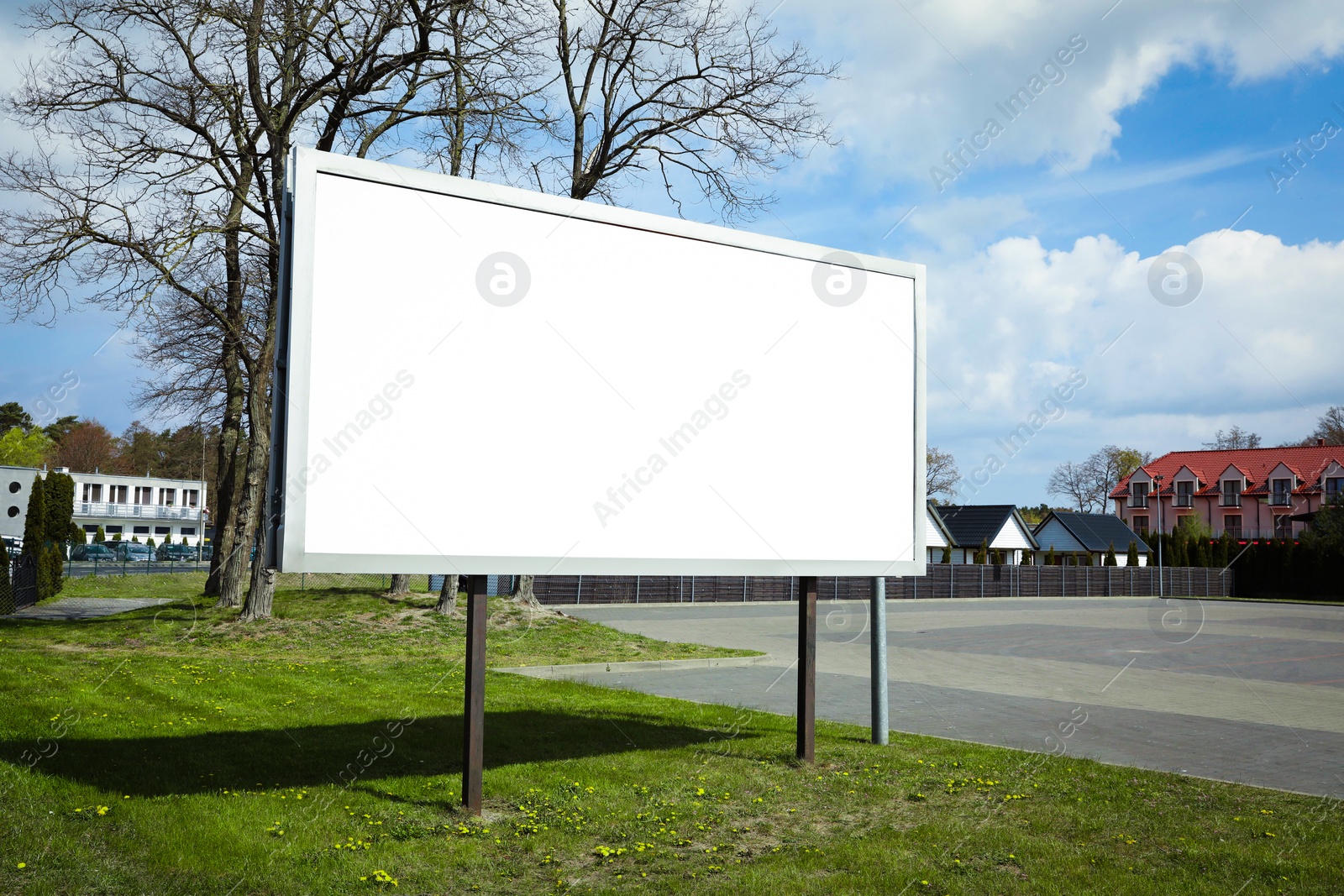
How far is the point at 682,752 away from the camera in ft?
28.8

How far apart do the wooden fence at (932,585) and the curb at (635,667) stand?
35.6 ft

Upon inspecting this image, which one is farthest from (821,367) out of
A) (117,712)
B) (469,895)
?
(117,712)

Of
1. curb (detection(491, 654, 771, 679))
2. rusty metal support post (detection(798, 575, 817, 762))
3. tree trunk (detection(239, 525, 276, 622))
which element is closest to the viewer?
rusty metal support post (detection(798, 575, 817, 762))

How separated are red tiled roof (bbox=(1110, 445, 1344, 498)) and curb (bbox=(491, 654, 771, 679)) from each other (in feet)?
237

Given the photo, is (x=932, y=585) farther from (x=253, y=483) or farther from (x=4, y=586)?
(x=4, y=586)

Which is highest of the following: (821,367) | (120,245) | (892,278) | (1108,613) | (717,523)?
(120,245)

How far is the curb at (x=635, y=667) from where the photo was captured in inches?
582

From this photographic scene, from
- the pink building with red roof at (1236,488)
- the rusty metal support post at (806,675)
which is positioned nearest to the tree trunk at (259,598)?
the rusty metal support post at (806,675)

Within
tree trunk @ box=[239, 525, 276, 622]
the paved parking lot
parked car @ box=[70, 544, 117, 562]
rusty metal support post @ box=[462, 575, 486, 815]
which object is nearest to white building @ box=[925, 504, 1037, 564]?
the paved parking lot

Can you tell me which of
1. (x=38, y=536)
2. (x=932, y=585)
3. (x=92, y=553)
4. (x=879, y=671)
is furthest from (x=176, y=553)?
(x=879, y=671)

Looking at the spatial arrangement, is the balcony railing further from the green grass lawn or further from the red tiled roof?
the red tiled roof

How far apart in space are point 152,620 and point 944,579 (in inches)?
1627

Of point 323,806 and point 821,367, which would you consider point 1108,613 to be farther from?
point 323,806

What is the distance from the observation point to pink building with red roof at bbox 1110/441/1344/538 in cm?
7769
